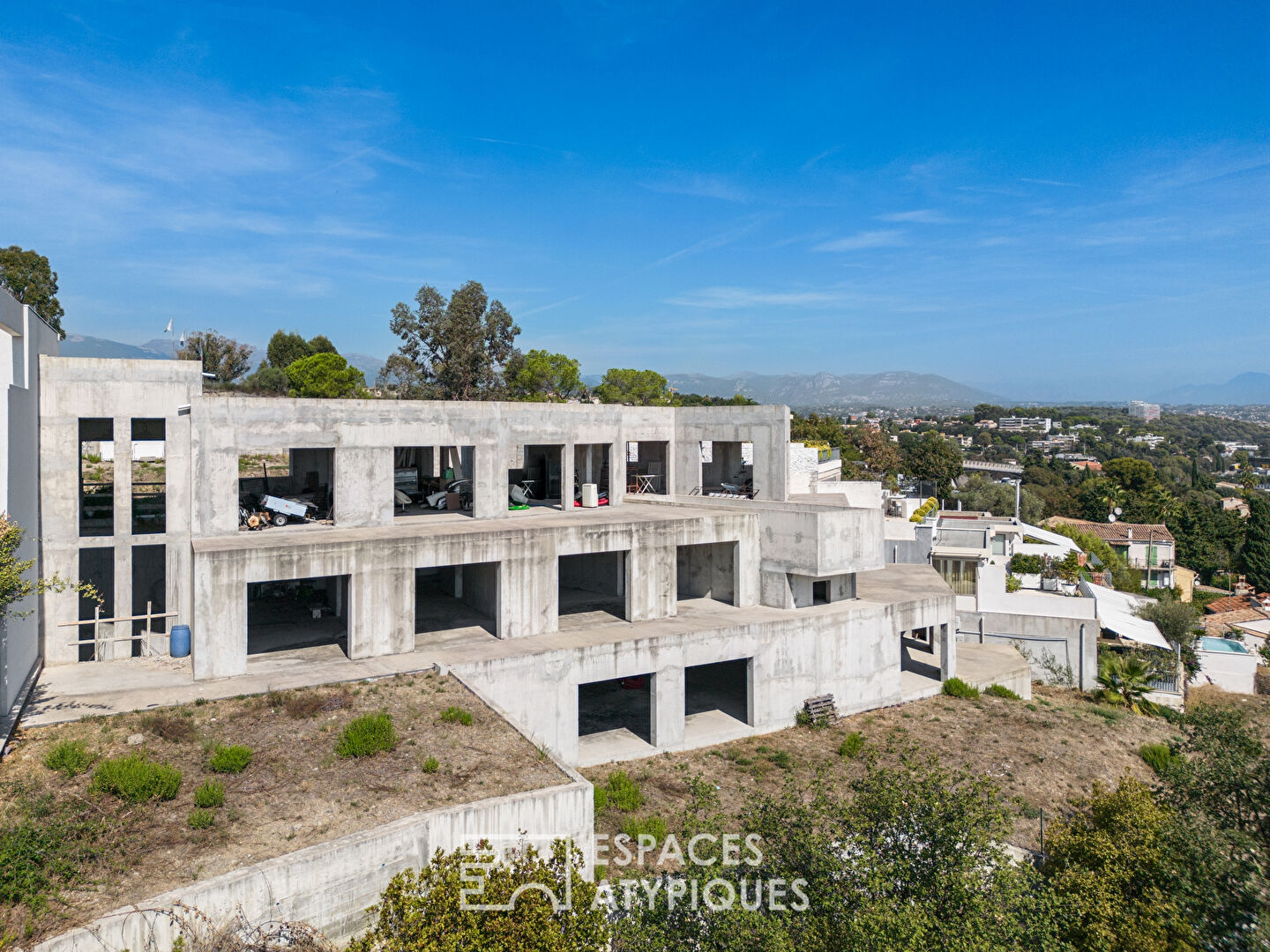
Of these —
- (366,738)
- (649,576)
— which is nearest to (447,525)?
(649,576)

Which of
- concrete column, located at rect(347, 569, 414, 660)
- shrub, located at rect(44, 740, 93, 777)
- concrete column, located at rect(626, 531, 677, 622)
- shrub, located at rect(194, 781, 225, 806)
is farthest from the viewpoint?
concrete column, located at rect(626, 531, 677, 622)

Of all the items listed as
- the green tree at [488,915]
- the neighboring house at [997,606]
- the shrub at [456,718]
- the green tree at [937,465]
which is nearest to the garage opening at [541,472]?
the shrub at [456,718]

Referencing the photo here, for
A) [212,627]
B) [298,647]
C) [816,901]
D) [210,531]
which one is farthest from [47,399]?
[816,901]

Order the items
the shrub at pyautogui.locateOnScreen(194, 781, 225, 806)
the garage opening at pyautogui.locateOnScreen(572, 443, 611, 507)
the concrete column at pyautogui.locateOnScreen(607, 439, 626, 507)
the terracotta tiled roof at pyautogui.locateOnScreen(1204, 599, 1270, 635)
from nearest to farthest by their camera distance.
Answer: the shrub at pyautogui.locateOnScreen(194, 781, 225, 806)
the concrete column at pyautogui.locateOnScreen(607, 439, 626, 507)
the garage opening at pyautogui.locateOnScreen(572, 443, 611, 507)
the terracotta tiled roof at pyautogui.locateOnScreen(1204, 599, 1270, 635)

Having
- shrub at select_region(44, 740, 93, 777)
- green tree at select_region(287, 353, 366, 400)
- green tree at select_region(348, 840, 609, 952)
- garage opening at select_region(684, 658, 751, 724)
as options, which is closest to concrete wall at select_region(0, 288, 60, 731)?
shrub at select_region(44, 740, 93, 777)

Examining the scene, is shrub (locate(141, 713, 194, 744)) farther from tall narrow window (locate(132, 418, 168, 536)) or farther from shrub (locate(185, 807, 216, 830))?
tall narrow window (locate(132, 418, 168, 536))

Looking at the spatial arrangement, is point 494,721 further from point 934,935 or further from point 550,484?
point 550,484

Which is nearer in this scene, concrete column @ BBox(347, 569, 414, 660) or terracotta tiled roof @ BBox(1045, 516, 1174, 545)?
concrete column @ BBox(347, 569, 414, 660)
